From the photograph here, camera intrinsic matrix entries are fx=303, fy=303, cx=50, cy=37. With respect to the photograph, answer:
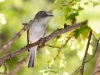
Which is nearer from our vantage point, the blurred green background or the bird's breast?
the blurred green background

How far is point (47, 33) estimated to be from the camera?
7.90ft

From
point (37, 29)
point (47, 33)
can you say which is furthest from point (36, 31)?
point (47, 33)

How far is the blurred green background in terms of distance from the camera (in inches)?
43.4

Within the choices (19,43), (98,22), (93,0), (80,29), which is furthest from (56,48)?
(19,43)

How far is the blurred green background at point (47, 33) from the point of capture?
3.61 ft

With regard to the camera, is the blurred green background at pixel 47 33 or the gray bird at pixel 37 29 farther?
the gray bird at pixel 37 29

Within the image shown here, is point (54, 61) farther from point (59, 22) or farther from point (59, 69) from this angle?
point (59, 22)

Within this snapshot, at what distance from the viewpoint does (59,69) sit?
54.2 inches

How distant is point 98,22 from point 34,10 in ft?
7.76

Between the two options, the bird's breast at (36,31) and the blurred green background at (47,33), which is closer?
the blurred green background at (47,33)

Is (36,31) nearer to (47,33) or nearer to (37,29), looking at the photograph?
(37,29)

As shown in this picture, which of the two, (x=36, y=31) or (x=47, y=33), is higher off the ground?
(x=47, y=33)

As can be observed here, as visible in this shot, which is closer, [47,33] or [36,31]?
[36,31]

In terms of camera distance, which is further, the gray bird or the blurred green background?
the gray bird
